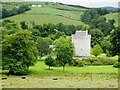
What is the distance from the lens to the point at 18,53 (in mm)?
20859

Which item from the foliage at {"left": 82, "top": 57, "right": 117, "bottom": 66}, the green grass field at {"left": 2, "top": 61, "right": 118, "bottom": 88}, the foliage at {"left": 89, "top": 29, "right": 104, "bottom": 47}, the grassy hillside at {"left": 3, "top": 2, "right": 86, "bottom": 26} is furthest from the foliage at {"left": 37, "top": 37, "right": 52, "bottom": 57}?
the grassy hillside at {"left": 3, "top": 2, "right": 86, "bottom": 26}

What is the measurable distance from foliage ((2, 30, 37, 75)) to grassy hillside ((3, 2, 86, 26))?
31756mm

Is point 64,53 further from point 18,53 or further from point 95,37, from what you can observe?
point 95,37

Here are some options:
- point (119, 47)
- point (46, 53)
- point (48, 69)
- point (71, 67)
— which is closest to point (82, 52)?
point (46, 53)

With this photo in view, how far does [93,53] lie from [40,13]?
97.1 ft

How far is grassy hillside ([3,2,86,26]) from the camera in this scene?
183 ft

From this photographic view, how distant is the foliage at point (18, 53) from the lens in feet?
66.0

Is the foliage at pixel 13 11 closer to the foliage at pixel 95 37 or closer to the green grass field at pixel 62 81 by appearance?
the foliage at pixel 95 37

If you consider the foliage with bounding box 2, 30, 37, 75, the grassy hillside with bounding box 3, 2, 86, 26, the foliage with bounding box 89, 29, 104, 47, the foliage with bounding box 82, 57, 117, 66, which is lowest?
the foliage with bounding box 82, 57, 117, 66

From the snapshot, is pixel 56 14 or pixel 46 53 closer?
pixel 46 53

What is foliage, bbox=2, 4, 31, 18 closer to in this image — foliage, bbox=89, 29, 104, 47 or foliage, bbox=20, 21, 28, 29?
foliage, bbox=20, 21, 28, 29

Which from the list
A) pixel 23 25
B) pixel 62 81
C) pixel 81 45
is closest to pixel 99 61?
pixel 81 45

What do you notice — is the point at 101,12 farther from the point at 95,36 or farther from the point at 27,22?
the point at 95,36

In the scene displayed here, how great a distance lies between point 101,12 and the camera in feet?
235
